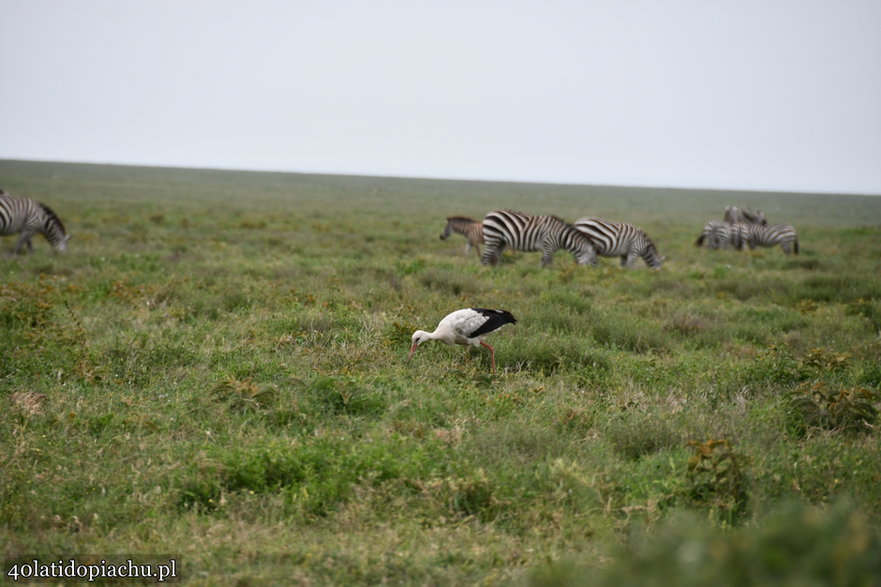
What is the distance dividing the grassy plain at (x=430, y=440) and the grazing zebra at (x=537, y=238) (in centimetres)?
607

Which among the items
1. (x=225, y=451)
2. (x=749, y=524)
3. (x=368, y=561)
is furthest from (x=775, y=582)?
(x=225, y=451)

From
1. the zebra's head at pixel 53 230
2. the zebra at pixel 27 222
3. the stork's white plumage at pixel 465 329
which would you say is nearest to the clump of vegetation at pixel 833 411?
the stork's white plumage at pixel 465 329

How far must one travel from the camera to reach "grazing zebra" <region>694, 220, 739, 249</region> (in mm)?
24031

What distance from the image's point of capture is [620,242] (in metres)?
17.4

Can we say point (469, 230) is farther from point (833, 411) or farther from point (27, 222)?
point (833, 411)

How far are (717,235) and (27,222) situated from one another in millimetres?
21563

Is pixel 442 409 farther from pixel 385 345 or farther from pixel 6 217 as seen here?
pixel 6 217

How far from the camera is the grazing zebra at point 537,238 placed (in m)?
16.5

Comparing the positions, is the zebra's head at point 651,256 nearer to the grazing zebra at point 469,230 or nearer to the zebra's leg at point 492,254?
the zebra's leg at point 492,254

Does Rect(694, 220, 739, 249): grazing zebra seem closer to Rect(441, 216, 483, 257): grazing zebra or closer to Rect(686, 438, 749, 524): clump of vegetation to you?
Rect(441, 216, 483, 257): grazing zebra

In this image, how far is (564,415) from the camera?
18.4 feet

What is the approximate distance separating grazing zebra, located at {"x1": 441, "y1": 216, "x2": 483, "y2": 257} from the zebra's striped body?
9.10 metres

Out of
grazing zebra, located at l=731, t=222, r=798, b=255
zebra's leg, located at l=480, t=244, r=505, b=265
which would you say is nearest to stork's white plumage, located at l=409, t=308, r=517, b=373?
zebra's leg, located at l=480, t=244, r=505, b=265

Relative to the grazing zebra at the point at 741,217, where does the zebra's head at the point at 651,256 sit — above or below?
below
